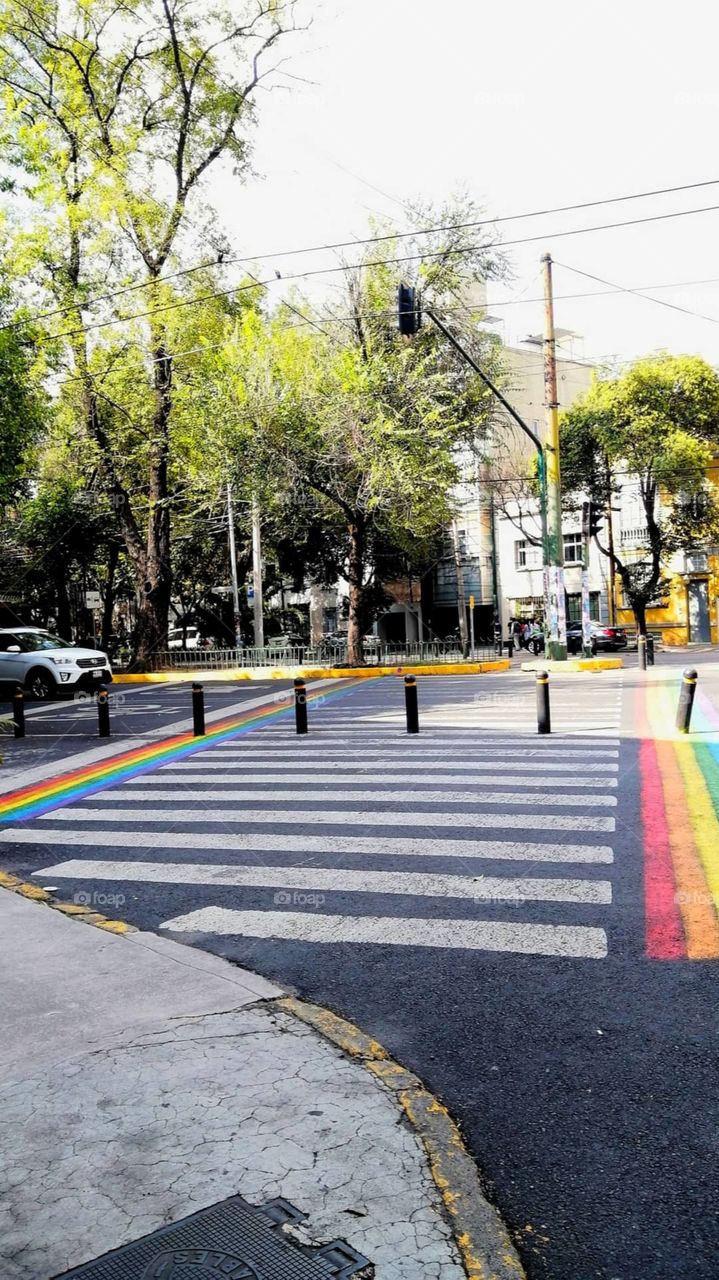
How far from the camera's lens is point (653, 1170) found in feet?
11.0

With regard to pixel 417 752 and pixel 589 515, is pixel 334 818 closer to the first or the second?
pixel 417 752

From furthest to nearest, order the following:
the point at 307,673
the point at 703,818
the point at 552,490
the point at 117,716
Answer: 1. the point at 307,673
2. the point at 552,490
3. the point at 117,716
4. the point at 703,818

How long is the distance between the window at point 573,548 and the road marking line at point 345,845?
4363cm

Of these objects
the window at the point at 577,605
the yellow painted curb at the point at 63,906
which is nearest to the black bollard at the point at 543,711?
the yellow painted curb at the point at 63,906

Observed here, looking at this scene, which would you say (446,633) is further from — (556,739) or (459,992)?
(459,992)

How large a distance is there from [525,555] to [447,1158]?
51307 millimetres

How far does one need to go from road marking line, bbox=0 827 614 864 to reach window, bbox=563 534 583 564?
43630 millimetres

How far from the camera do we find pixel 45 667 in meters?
23.7

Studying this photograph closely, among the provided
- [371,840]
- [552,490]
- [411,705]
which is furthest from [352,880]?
[552,490]

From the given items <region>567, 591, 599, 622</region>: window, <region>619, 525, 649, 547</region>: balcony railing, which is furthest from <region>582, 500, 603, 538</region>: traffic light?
<region>567, 591, 599, 622</region>: window

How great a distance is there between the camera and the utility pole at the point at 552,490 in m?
24.0

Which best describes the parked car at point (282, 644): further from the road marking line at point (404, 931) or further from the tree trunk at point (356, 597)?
the road marking line at point (404, 931)

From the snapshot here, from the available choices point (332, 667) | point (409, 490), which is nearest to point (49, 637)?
point (332, 667)

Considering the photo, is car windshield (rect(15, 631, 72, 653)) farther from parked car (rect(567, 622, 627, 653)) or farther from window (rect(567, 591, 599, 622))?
window (rect(567, 591, 599, 622))
